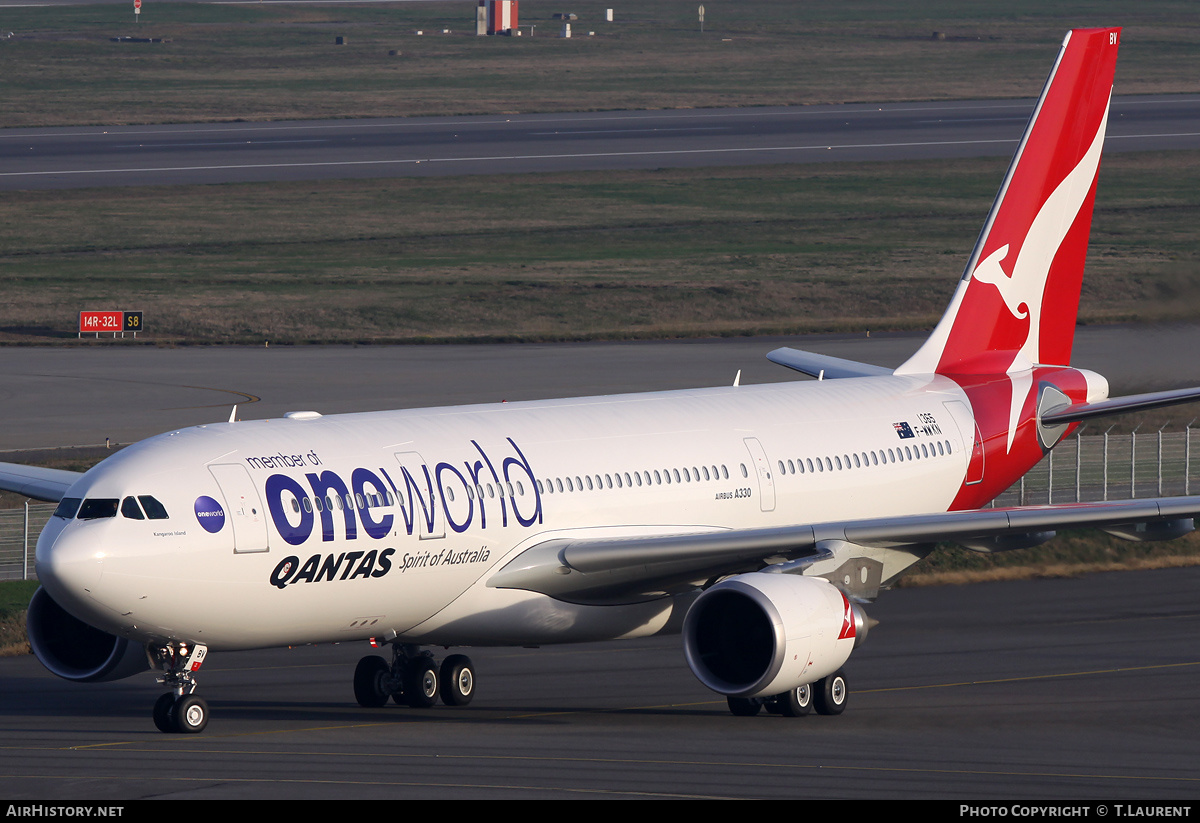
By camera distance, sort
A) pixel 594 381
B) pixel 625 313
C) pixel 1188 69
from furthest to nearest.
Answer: pixel 1188 69
pixel 625 313
pixel 594 381

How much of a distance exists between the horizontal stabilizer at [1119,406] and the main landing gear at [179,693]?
19.0 m

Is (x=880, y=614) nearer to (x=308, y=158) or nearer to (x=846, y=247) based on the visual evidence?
(x=846, y=247)

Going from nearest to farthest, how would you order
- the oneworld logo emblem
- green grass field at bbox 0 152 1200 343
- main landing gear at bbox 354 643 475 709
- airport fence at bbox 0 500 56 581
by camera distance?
the oneworld logo emblem → main landing gear at bbox 354 643 475 709 → airport fence at bbox 0 500 56 581 → green grass field at bbox 0 152 1200 343

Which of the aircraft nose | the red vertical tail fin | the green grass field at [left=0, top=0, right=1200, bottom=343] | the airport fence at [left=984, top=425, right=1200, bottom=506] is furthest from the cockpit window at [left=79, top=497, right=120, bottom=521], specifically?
the green grass field at [left=0, top=0, right=1200, bottom=343]

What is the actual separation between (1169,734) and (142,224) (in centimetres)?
8527

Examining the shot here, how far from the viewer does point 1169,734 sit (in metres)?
30.0

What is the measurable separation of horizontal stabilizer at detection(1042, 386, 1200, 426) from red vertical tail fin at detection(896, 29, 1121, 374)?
163 cm

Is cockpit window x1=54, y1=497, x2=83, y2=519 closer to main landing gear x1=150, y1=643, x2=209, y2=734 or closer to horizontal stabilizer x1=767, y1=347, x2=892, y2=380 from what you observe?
main landing gear x1=150, y1=643, x2=209, y2=734

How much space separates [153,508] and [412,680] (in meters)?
6.73

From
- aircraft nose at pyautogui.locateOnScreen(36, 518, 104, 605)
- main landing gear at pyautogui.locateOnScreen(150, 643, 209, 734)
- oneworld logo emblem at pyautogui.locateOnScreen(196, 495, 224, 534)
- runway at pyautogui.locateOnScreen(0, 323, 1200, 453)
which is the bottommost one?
main landing gear at pyautogui.locateOnScreen(150, 643, 209, 734)

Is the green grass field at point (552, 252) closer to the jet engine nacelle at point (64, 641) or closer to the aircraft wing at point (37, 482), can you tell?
the aircraft wing at point (37, 482)

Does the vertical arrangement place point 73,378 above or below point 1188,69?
below

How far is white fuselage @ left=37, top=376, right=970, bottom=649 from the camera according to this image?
90.6 feet

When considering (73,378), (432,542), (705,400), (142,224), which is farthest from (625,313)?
(432,542)
